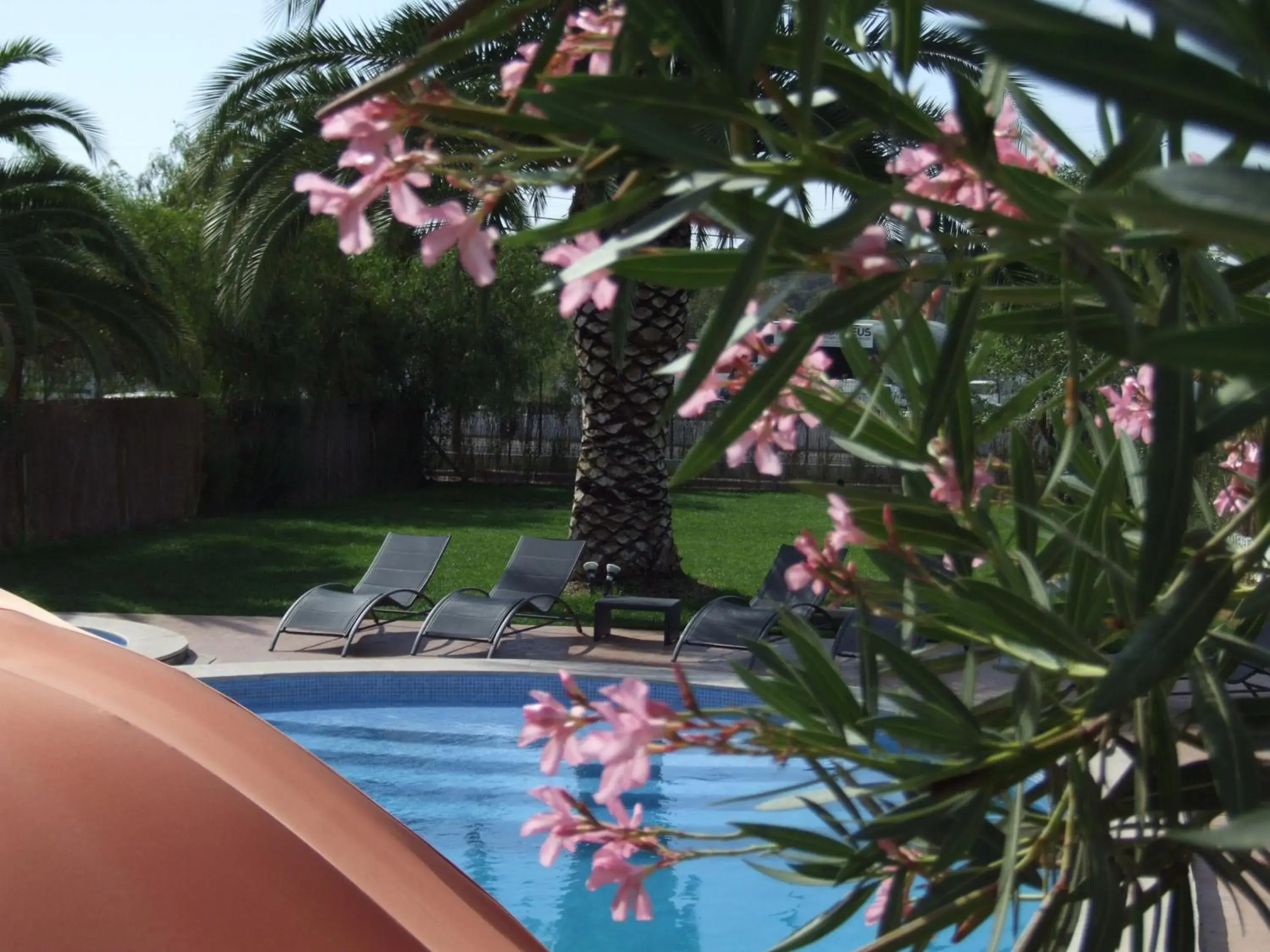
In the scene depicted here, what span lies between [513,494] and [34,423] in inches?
413

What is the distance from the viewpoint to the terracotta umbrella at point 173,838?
2.18 meters

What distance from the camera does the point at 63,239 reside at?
15.6 metres

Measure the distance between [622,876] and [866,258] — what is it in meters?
0.81

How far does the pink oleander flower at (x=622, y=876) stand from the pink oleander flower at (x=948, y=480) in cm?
54

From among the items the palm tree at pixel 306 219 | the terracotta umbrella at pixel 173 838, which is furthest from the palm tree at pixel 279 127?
the terracotta umbrella at pixel 173 838

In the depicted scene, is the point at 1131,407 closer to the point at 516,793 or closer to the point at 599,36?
the point at 599,36

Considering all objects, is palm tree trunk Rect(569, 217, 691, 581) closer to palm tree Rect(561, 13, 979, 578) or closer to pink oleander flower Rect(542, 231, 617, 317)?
palm tree Rect(561, 13, 979, 578)

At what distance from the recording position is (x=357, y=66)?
450 inches

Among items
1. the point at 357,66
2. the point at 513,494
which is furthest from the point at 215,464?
the point at 357,66

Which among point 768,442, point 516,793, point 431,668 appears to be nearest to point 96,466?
point 431,668

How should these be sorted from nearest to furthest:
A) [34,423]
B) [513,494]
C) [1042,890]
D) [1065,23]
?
[1065,23] < [1042,890] < [34,423] < [513,494]

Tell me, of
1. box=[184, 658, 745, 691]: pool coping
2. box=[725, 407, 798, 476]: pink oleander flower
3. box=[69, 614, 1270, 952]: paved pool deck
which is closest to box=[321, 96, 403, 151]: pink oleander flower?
box=[725, 407, 798, 476]: pink oleander flower

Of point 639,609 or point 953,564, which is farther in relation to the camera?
point 639,609

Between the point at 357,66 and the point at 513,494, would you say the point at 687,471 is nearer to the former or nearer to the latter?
the point at 357,66
